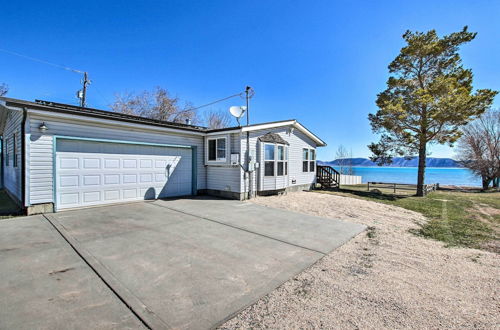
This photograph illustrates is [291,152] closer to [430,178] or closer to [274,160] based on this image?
[274,160]

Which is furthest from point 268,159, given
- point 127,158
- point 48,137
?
point 48,137

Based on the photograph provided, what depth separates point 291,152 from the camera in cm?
1229

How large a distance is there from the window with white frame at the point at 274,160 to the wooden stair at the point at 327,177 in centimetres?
564

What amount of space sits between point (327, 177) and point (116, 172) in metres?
13.3

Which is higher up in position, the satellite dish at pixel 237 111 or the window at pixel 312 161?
the satellite dish at pixel 237 111

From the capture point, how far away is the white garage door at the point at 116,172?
6762 millimetres

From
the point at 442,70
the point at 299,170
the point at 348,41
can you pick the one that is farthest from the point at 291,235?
the point at 442,70

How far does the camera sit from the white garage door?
22.2 feet

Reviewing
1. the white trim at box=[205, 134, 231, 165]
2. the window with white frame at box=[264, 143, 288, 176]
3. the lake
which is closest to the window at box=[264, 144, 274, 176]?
the window with white frame at box=[264, 143, 288, 176]

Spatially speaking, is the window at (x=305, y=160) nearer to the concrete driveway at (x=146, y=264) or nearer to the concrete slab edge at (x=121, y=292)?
the concrete driveway at (x=146, y=264)

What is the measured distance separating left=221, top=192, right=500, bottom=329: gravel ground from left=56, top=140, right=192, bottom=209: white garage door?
282 inches

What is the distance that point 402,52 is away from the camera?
1316 centimetres

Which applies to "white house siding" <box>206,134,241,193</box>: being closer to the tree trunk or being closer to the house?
the house

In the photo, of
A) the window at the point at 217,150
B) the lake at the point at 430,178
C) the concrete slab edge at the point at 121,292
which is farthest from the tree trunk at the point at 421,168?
the concrete slab edge at the point at 121,292
